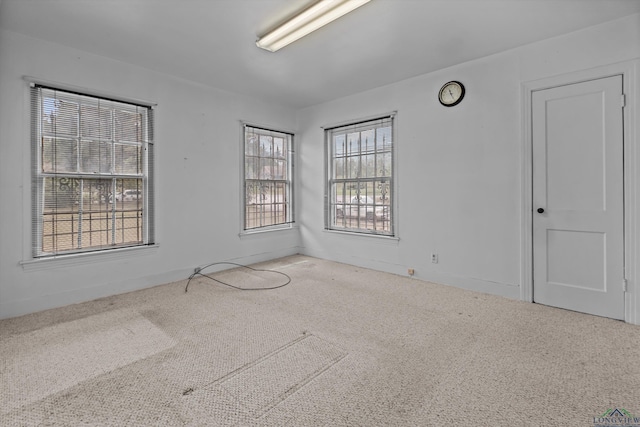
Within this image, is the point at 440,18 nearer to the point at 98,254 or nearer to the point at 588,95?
the point at 588,95

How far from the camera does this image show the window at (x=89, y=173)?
3014mm

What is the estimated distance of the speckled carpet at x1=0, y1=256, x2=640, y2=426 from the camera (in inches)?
62.6

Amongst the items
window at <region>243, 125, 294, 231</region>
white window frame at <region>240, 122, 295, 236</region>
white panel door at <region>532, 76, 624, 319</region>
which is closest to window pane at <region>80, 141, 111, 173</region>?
white window frame at <region>240, 122, 295, 236</region>

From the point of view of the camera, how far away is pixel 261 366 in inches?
79.0

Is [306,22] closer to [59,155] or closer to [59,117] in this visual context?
[59,117]

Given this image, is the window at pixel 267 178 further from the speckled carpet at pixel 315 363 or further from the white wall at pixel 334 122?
the speckled carpet at pixel 315 363

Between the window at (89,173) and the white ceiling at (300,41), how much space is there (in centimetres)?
63

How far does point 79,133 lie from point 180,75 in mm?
1356

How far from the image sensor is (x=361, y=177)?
4.77 metres

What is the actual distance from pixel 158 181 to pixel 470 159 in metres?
3.80

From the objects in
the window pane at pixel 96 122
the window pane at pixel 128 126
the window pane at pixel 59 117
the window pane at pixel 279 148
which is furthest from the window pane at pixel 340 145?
the window pane at pixel 59 117

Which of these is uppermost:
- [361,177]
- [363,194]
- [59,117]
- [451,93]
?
[451,93]

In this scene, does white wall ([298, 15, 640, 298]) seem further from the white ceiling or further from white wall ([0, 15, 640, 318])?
the white ceiling

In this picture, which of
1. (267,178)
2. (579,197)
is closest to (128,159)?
(267,178)
